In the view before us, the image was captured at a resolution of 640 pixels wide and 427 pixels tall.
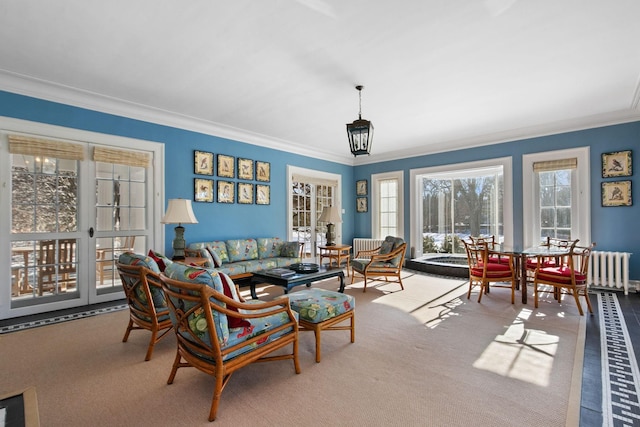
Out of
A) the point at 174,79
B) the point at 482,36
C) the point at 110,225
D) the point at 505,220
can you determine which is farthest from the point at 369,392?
the point at 505,220

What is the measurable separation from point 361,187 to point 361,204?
45cm

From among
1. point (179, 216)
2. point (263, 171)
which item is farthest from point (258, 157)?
point (179, 216)

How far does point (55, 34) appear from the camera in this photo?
2.70 m

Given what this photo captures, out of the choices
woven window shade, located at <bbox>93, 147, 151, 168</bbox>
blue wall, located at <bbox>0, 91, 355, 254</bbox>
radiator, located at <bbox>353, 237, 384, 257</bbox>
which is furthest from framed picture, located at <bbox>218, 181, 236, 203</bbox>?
radiator, located at <bbox>353, 237, 384, 257</bbox>

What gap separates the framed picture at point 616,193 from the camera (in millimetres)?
4699

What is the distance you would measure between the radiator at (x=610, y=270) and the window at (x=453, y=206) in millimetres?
2085

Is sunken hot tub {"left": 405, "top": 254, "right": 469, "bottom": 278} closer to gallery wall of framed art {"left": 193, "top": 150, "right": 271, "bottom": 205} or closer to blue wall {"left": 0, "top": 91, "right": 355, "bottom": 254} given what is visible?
blue wall {"left": 0, "top": 91, "right": 355, "bottom": 254}

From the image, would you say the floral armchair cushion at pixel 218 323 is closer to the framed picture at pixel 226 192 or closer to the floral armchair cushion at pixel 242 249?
the floral armchair cushion at pixel 242 249

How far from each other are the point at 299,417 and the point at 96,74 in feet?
13.1

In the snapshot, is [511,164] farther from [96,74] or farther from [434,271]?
[96,74]

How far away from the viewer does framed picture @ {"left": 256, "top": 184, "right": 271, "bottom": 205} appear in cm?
605

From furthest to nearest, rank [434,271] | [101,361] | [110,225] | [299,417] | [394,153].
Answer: [394,153], [434,271], [110,225], [101,361], [299,417]

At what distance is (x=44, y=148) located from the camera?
3.75 m

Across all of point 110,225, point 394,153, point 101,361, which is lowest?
point 101,361
